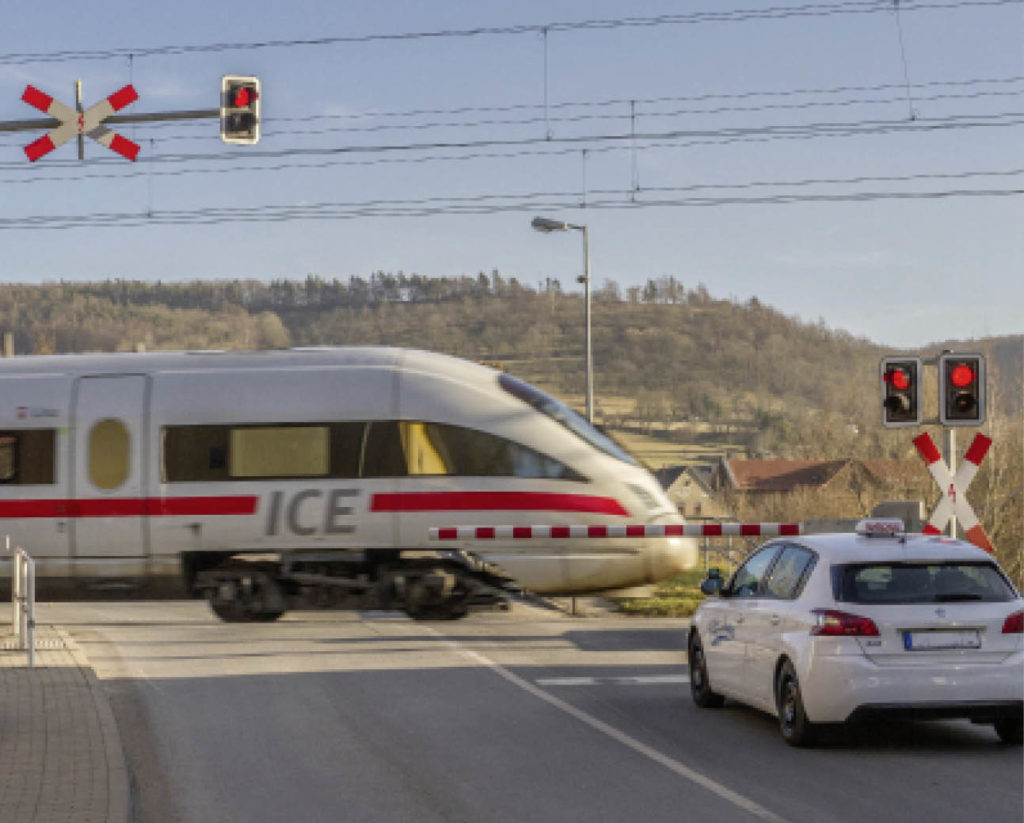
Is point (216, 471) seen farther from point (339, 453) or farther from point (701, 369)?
point (701, 369)

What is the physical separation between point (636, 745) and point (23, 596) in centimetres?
904

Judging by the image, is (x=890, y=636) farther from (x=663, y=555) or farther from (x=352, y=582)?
(x=352, y=582)

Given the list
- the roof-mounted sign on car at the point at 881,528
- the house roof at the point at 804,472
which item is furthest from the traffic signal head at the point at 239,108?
the house roof at the point at 804,472

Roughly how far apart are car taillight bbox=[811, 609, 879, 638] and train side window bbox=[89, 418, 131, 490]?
1044cm

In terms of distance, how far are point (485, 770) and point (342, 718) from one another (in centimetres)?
295

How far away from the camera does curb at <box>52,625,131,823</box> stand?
8.39 meters

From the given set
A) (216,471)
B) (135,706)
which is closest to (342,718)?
(135,706)

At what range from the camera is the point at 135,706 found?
1382 cm

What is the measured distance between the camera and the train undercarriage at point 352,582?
18.5 meters

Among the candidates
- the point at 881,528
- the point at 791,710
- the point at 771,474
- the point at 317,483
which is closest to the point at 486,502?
the point at 317,483

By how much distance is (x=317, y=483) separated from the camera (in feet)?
60.5

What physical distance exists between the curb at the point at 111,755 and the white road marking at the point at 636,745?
3.30 metres

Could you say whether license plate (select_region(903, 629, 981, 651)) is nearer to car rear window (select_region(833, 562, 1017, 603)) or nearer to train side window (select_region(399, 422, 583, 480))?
car rear window (select_region(833, 562, 1017, 603))

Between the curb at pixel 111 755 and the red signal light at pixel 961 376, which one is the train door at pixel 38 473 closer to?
the curb at pixel 111 755
